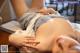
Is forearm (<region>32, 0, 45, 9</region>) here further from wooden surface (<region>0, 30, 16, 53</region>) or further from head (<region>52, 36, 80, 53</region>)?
head (<region>52, 36, 80, 53</region>)

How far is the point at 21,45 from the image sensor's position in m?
0.44

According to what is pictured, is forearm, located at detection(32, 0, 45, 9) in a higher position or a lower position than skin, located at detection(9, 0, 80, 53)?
higher

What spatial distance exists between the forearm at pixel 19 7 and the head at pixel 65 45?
356mm

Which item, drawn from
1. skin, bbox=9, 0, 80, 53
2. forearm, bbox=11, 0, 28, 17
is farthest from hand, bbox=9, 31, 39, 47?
forearm, bbox=11, 0, 28, 17

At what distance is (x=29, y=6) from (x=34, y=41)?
0.36 metres

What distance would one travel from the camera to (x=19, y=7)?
71cm

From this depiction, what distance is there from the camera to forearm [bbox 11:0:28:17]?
707 mm

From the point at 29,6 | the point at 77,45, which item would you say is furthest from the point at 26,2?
the point at 77,45

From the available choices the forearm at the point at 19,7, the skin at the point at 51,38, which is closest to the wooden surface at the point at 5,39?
the skin at the point at 51,38

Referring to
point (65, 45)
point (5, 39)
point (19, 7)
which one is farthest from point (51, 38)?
point (19, 7)

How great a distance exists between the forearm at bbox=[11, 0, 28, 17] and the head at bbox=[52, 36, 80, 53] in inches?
14.0

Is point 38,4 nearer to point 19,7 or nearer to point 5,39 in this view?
point 19,7

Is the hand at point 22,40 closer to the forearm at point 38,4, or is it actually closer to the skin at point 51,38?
the skin at point 51,38

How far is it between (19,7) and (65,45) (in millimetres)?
402
